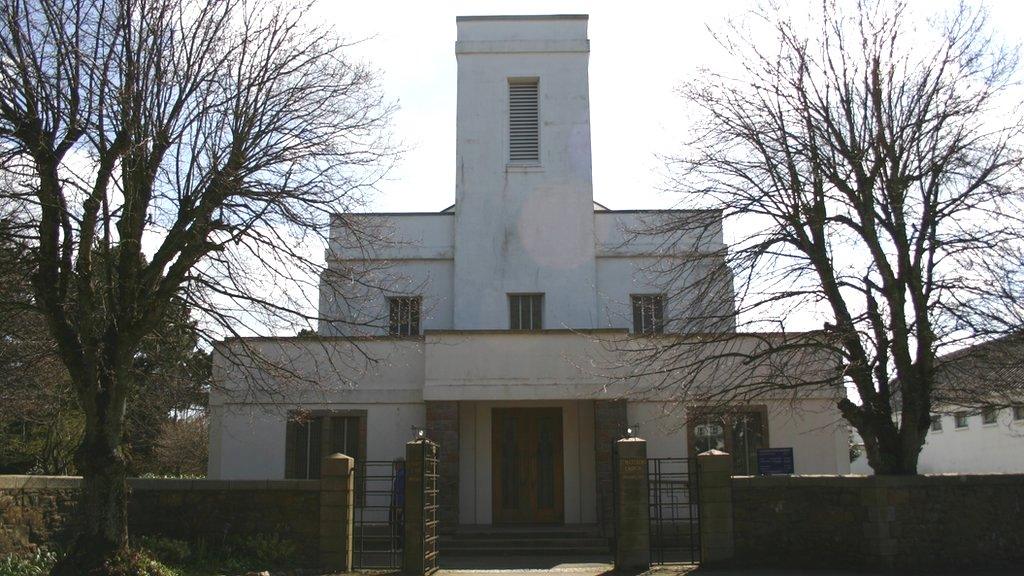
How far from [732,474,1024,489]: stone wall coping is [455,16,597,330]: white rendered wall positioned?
29.1 feet

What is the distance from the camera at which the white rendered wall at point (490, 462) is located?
2100 centimetres

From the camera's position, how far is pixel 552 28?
2589 centimetres

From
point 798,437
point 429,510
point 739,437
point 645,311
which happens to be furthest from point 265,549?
point 645,311

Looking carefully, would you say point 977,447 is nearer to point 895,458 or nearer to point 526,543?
point 895,458

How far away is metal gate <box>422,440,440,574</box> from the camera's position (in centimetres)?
1501

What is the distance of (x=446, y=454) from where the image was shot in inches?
794

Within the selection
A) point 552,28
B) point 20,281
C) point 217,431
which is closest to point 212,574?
point 20,281

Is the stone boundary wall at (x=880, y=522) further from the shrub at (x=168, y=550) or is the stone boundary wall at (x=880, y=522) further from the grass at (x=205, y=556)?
the shrub at (x=168, y=550)

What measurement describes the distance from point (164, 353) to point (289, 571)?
4716 mm

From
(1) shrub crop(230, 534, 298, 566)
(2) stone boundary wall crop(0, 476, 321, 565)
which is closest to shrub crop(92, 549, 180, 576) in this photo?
(1) shrub crop(230, 534, 298, 566)

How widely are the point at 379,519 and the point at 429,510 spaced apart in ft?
18.6

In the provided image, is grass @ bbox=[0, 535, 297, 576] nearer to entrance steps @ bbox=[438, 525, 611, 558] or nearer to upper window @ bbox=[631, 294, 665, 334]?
entrance steps @ bbox=[438, 525, 611, 558]

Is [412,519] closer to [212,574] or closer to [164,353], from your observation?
[212,574]

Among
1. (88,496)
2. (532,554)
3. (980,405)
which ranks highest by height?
(980,405)
